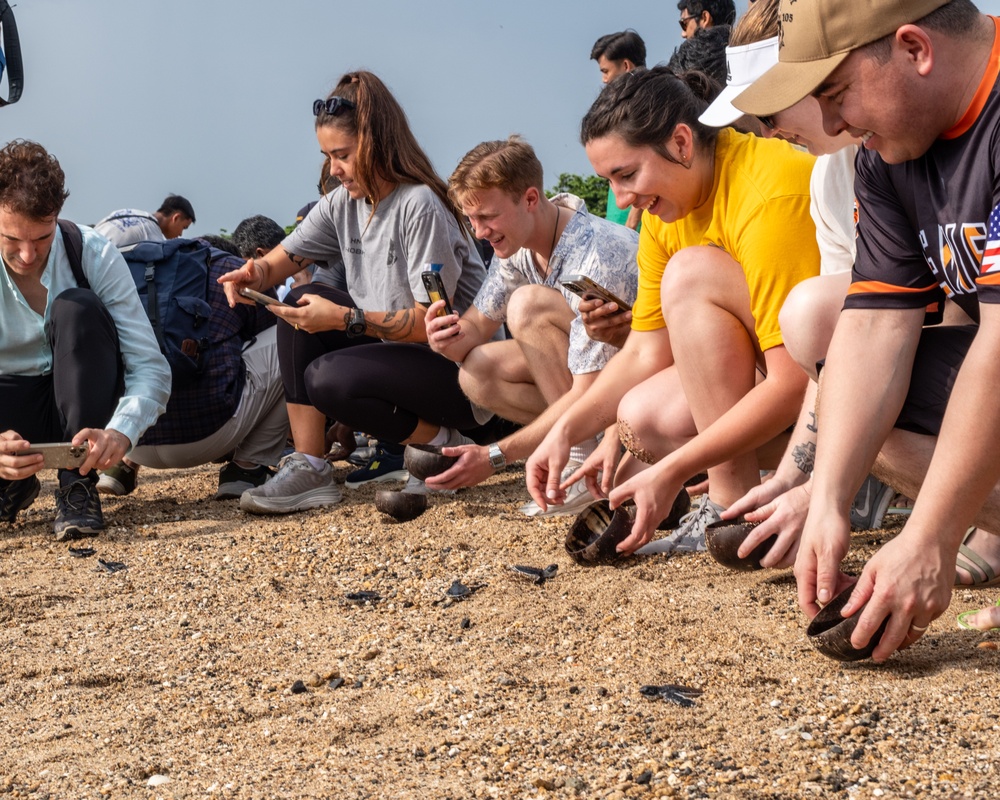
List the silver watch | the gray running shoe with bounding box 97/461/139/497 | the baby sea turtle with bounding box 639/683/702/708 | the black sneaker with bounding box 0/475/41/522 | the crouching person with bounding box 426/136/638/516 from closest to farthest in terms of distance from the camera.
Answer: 1. the baby sea turtle with bounding box 639/683/702/708
2. the silver watch
3. the crouching person with bounding box 426/136/638/516
4. the black sneaker with bounding box 0/475/41/522
5. the gray running shoe with bounding box 97/461/139/497

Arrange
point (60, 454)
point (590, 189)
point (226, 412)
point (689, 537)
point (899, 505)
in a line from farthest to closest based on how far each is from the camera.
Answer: point (590, 189), point (226, 412), point (60, 454), point (899, 505), point (689, 537)

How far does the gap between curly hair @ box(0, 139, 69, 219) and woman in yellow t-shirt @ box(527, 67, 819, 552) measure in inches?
78.8

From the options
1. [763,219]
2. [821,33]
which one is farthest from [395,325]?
[821,33]

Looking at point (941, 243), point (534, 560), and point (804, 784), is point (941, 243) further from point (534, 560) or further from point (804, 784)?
point (534, 560)

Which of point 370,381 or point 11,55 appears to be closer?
point 370,381

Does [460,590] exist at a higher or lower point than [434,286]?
lower

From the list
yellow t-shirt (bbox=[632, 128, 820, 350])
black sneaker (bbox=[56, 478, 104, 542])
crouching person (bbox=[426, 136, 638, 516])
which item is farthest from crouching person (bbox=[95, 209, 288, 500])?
yellow t-shirt (bbox=[632, 128, 820, 350])

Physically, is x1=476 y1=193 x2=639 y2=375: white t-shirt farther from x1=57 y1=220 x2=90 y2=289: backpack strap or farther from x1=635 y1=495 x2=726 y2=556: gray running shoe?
x1=57 y1=220 x2=90 y2=289: backpack strap

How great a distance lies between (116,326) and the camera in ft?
13.7

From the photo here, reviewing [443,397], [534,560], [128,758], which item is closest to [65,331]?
[443,397]

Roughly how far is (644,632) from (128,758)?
104cm

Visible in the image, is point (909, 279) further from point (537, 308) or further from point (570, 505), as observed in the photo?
point (537, 308)

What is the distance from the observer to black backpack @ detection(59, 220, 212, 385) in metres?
4.53

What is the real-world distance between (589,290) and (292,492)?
1.45m
